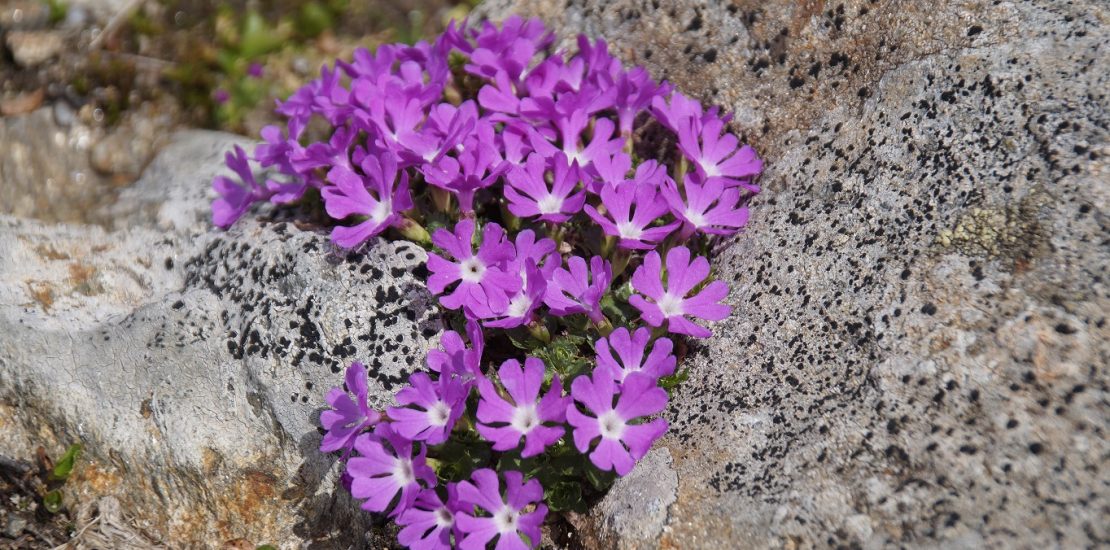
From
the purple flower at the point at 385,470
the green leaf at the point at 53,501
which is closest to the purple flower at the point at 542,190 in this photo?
the purple flower at the point at 385,470

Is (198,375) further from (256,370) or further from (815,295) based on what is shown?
(815,295)

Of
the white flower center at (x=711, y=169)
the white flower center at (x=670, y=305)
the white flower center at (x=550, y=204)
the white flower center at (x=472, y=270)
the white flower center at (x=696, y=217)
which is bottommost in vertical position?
the white flower center at (x=670, y=305)

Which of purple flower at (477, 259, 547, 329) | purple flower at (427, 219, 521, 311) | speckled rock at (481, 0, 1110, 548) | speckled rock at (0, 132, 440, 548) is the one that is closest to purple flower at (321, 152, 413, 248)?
speckled rock at (0, 132, 440, 548)

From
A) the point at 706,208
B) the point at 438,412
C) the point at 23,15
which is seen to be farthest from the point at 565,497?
the point at 23,15

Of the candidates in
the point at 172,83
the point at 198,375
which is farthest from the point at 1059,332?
the point at 172,83

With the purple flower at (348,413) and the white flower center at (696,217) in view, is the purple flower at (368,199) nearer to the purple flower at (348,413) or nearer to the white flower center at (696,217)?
the purple flower at (348,413)

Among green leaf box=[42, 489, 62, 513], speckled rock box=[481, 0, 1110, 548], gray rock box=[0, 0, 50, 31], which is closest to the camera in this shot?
speckled rock box=[481, 0, 1110, 548]

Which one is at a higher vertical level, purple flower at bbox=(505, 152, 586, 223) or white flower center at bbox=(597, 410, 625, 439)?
purple flower at bbox=(505, 152, 586, 223)

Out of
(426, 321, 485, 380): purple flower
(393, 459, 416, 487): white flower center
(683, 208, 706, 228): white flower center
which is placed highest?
(683, 208, 706, 228): white flower center

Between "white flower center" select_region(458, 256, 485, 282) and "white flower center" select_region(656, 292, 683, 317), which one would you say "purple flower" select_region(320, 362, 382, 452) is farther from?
"white flower center" select_region(656, 292, 683, 317)
